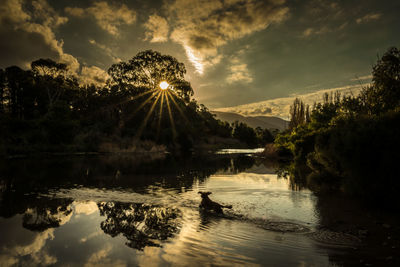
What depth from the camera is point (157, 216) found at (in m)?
9.35

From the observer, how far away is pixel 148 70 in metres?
65.9

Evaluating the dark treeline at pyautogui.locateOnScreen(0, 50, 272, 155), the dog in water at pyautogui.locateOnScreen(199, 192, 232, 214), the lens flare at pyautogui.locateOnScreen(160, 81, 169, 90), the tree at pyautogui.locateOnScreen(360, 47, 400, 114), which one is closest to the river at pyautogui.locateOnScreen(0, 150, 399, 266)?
the dog in water at pyautogui.locateOnScreen(199, 192, 232, 214)

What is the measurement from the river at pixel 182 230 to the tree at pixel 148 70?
54.3m

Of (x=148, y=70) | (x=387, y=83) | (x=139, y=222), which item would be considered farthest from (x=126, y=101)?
(x=139, y=222)

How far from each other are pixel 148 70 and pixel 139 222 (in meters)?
61.3

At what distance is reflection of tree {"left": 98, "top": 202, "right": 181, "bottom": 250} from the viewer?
7110 mm

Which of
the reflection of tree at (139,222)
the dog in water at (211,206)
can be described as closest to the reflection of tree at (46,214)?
the reflection of tree at (139,222)

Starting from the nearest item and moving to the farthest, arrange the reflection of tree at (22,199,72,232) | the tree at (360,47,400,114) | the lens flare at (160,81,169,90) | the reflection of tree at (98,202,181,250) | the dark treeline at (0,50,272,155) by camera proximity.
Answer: the reflection of tree at (98,202,181,250)
the reflection of tree at (22,199,72,232)
the tree at (360,47,400,114)
the dark treeline at (0,50,272,155)
the lens flare at (160,81,169,90)

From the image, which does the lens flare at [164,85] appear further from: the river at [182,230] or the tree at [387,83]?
the river at [182,230]

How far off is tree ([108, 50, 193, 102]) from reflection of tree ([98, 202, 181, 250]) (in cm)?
5764

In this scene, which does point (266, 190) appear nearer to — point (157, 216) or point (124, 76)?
point (157, 216)

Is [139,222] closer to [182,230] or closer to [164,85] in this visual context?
[182,230]

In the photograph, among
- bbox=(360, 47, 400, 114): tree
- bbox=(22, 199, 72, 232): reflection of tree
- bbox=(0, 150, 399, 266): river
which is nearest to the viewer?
bbox=(0, 150, 399, 266): river

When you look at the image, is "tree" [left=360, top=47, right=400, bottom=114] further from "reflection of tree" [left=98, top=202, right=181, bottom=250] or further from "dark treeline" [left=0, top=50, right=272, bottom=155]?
"dark treeline" [left=0, top=50, right=272, bottom=155]
